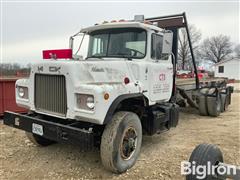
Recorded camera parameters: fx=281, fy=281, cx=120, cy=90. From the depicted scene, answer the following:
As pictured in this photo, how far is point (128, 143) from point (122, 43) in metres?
1.98

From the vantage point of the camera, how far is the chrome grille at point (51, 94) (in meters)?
4.27

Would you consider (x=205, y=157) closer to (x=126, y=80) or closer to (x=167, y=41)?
(x=126, y=80)

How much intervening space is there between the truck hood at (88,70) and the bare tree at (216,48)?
71715 millimetres

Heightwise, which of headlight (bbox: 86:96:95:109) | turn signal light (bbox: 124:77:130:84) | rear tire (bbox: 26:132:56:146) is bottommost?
rear tire (bbox: 26:132:56:146)

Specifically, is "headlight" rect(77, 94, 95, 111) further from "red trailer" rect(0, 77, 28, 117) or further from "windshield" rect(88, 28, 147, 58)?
"red trailer" rect(0, 77, 28, 117)

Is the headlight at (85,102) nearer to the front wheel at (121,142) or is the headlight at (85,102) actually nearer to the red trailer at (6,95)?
the front wheel at (121,142)

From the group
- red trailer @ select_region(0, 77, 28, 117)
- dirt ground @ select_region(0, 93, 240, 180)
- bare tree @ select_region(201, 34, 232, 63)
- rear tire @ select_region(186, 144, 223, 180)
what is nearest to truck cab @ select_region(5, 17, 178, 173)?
dirt ground @ select_region(0, 93, 240, 180)

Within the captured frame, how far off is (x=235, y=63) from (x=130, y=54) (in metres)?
48.0

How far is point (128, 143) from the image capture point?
15.3 ft

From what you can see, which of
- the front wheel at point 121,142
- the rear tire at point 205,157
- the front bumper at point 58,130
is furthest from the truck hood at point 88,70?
the rear tire at point 205,157

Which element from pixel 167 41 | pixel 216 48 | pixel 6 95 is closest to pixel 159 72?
pixel 167 41

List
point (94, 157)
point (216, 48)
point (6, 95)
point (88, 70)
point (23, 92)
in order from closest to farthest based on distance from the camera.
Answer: point (88, 70) → point (23, 92) → point (94, 157) → point (6, 95) → point (216, 48)

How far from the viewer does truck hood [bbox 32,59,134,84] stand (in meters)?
4.15

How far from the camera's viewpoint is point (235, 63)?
48.8 metres
